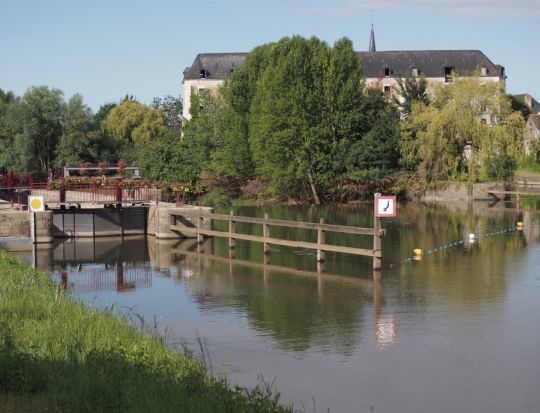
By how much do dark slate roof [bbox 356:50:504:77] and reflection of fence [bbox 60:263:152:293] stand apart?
57.3 meters

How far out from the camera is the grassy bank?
31.4 feet

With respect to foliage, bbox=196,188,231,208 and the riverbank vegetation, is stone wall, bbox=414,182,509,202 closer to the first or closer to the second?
the riverbank vegetation

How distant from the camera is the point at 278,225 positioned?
114 ft

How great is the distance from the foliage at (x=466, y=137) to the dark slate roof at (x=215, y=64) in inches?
1264

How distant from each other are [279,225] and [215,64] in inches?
2079

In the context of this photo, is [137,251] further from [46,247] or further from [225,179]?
[225,179]

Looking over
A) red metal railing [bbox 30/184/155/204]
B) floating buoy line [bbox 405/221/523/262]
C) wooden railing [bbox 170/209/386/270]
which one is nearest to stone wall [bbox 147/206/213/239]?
wooden railing [bbox 170/209/386/270]

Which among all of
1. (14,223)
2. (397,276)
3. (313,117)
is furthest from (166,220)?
(313,117)

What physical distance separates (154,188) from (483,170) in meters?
24.4

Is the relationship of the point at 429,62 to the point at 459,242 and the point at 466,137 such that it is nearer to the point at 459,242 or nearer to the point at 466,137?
the point at 466,137

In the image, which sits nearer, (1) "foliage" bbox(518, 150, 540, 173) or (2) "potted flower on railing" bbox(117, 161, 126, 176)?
(2) "potted flower on railing" bbox(117, 161, 126, 176)

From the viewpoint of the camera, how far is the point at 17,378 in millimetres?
10273

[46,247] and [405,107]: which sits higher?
[405,107]

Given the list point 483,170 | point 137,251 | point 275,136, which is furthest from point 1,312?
point 483,170
